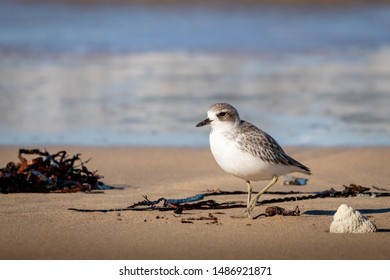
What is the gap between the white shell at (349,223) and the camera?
6.71 meters

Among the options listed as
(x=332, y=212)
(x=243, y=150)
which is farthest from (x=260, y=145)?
(x=332, y=212)

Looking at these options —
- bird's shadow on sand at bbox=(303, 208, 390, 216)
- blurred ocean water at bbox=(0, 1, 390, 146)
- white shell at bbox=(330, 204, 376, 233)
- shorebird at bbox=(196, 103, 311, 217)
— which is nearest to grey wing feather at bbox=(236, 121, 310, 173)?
shorebird at bbox=(196, 103, 311, 217)

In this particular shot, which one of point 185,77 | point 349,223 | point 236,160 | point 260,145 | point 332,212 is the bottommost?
point 349,223

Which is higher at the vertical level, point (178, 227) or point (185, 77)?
point (185, 77)

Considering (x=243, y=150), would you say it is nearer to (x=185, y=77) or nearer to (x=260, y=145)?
(x=260, y=145)

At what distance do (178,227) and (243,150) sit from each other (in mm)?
782

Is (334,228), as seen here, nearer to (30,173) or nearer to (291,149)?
(30,173)

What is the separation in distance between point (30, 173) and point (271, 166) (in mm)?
2458

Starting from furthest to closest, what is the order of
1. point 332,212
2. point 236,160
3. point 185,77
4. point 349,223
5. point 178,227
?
1. point 185,77
2. point 332,212
3. point 236,160
4. point 178,227
5. point 349,223

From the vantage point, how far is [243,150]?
286 inches

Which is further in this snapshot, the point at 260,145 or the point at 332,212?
the point at 332,212

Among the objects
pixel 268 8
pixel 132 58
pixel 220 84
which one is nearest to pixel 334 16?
pixel 268 8

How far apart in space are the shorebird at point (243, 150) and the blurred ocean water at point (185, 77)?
4.05 metres

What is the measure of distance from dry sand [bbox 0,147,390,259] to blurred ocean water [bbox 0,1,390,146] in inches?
80.5
